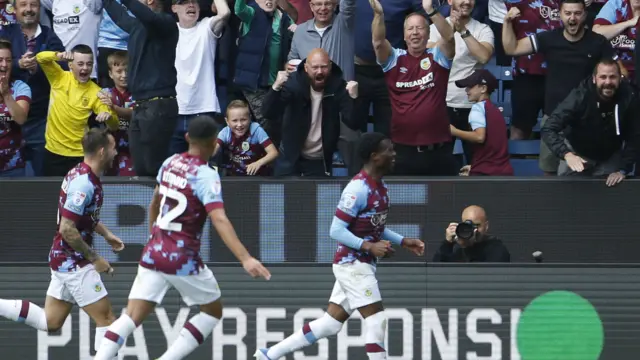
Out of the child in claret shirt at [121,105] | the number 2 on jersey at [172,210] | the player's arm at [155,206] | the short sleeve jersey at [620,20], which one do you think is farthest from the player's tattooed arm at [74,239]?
the short sleeve jersey at [620,20]

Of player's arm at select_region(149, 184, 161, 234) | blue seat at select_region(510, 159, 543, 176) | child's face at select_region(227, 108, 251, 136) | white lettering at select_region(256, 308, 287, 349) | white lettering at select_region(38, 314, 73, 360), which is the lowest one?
white lettering at select_region(38, 314, 73, 360)

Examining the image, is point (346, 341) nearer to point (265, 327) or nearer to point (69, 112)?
point (265, 327)

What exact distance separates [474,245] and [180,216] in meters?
3.18

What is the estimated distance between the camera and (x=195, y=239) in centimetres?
943

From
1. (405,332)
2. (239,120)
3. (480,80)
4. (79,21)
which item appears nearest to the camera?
(405,332)

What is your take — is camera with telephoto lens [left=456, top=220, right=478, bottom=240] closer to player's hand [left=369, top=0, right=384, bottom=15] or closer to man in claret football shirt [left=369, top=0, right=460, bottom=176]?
man in claret football shirt [left=369, top=0, right=460, bottom=176]

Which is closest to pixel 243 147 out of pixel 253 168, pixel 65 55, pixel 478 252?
pixel 253 168

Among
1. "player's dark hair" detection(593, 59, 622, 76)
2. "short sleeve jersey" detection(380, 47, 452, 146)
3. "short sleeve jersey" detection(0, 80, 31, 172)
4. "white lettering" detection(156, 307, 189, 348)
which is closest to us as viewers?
"white lettering" detection(156, 307, 189, 348)

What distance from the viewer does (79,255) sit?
401 inches

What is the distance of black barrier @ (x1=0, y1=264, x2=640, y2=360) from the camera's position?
440 inches

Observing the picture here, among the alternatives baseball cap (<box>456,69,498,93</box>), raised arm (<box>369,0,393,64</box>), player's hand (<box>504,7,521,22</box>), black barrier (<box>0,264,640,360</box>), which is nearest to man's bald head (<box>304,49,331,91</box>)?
raised arm (<box>369,0,393,64</box>)

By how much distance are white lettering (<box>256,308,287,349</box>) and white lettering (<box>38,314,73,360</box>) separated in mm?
1594

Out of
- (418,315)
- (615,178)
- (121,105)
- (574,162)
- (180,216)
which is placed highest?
(121,105)

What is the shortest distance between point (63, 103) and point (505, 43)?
4.20 m
